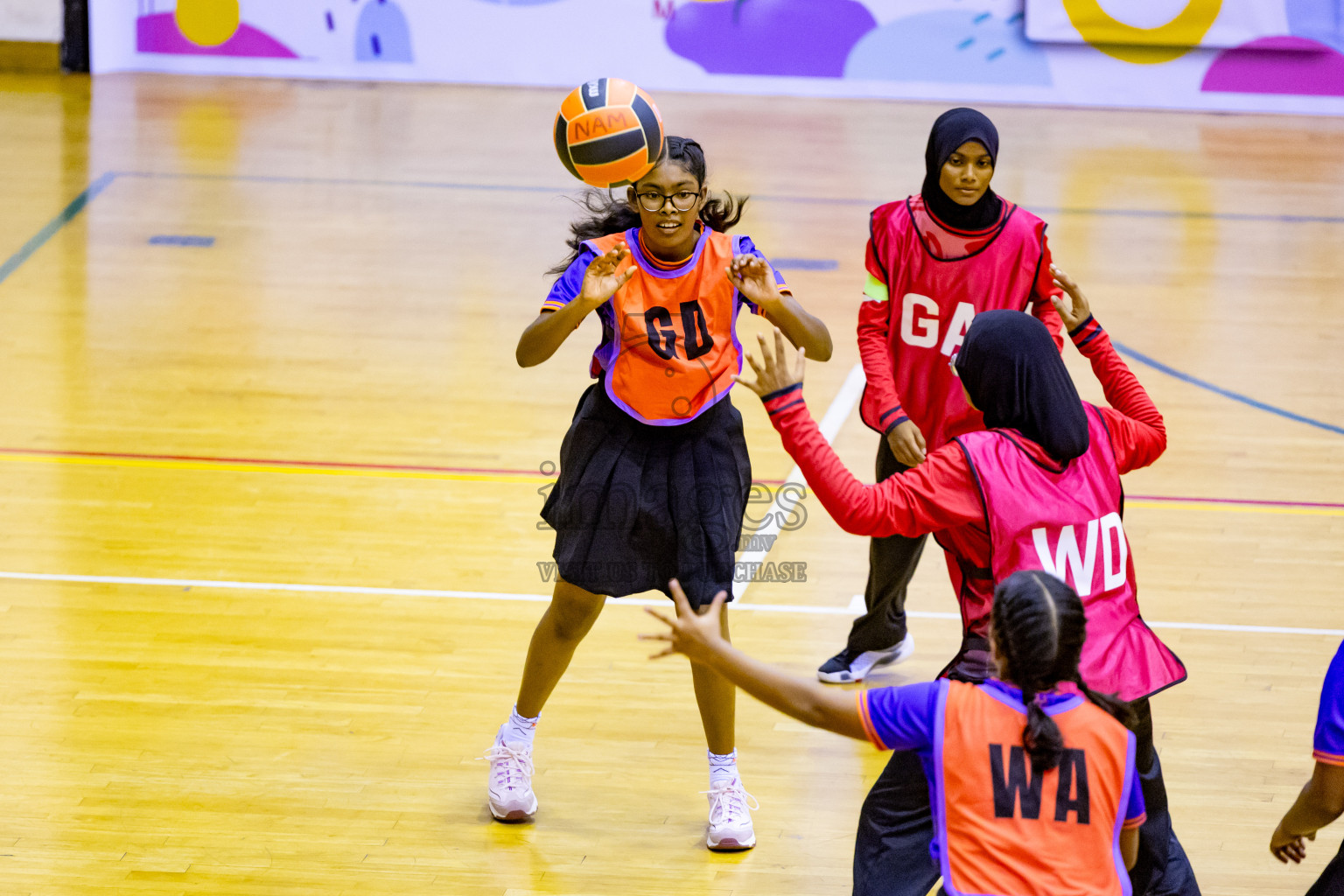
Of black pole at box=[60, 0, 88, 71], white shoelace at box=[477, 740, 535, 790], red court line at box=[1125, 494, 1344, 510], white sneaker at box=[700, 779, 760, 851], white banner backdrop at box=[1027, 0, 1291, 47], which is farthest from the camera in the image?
black pole at box=[60, 0, 88, 71]

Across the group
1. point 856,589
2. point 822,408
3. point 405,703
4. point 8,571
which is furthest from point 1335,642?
point 8,571

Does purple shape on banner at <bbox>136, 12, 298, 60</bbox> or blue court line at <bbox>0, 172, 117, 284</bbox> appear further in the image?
purple shape on banner at <bbox>136, 12, 298, 60</bbox>

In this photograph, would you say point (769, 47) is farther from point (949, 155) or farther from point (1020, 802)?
point (1020, 802)

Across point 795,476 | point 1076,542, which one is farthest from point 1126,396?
point 795,476

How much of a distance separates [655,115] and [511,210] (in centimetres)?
622

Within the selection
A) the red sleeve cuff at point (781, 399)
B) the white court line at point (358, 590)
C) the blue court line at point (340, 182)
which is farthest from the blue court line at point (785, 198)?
the red sleeve cuff at point (781, 399)

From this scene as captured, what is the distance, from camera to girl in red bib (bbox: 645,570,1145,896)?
6.52ft

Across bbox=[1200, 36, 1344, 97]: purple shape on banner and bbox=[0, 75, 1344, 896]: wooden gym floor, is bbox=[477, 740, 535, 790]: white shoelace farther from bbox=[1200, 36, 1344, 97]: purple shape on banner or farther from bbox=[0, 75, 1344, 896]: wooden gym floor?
bbox=[1200, 36, 1344, 97]: purple shape on banner

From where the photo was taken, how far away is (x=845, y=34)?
12.9 meters

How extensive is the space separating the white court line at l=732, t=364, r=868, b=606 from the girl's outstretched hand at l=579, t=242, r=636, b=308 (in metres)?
1.08

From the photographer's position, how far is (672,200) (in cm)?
304

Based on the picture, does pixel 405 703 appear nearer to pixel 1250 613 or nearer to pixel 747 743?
pixel 747 743

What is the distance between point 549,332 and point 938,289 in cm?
108

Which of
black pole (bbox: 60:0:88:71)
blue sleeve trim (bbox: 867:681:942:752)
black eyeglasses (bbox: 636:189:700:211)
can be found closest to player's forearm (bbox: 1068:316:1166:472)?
blue sleeve trim (bbox: 867:681:942:752)
